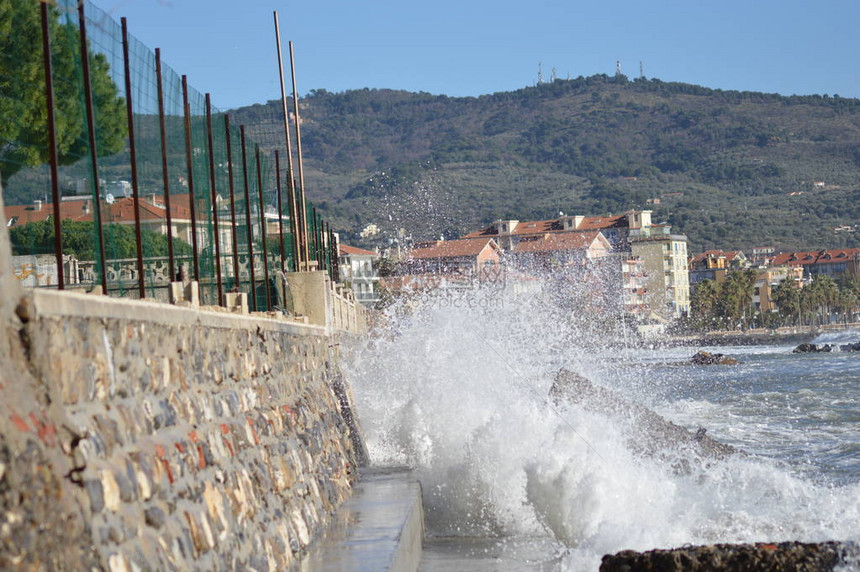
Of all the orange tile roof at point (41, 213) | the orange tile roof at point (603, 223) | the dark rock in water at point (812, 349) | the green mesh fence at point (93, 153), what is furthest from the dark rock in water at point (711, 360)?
the orange tile roof at point (603, 223)

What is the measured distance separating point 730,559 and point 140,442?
4.22 metres

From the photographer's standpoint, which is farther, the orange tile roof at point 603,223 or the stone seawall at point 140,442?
the orange tile roof at point 603,223

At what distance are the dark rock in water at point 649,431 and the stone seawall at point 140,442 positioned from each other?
725cm

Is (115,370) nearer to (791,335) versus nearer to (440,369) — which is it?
(440,369)

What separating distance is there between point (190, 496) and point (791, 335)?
106m

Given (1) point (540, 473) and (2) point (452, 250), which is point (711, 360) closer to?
(2) point (452, 250)

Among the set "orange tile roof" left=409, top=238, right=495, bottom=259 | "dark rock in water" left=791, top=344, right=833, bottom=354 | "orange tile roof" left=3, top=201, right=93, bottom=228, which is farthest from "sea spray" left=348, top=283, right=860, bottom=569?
"orange tile roof" left=409, top=238, right=495, bottom=259

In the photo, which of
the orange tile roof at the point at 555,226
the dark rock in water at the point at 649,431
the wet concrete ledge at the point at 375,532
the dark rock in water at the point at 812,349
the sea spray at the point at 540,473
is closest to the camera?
the wet concrete ledge at the point at 375,532

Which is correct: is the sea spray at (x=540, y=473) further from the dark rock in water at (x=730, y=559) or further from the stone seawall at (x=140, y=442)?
the stone seawall at (x=140, y=442)

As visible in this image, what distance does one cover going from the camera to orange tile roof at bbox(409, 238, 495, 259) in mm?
95500

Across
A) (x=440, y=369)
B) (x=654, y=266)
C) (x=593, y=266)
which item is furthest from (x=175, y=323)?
(x=654, y=266)

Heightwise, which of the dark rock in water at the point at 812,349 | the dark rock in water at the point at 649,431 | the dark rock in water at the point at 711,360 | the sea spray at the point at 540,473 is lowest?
the dark rock in water at the point at 812,349

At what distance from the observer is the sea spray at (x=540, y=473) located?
10117mm

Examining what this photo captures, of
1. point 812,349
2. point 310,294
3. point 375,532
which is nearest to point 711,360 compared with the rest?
point 812,349
